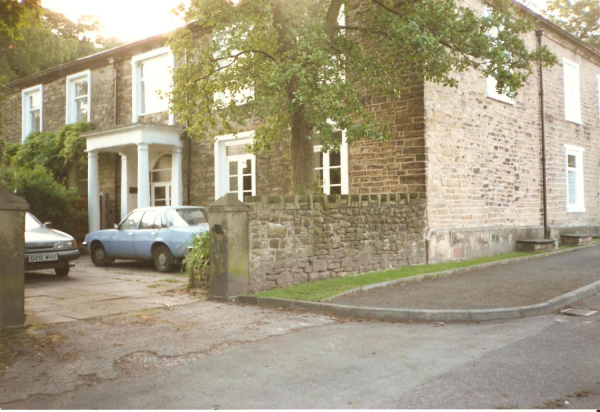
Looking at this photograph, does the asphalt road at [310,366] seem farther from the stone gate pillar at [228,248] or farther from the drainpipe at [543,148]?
the drainpipe at [543,148]

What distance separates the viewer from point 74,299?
9352mm

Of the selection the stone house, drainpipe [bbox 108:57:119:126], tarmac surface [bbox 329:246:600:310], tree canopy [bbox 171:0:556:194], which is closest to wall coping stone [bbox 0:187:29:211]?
the stone house

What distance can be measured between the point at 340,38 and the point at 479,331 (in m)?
7.11

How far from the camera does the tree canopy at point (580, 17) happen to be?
3178cm

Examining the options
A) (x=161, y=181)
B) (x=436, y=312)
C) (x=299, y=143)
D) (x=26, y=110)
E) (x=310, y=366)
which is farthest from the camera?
(x=26, y=110)

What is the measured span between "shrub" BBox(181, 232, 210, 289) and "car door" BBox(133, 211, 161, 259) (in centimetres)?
303

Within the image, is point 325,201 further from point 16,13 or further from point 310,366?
point 16,13

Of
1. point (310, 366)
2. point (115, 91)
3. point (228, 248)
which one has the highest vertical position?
point (115, 91)

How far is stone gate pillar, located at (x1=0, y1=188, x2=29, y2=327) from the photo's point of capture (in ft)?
22.2

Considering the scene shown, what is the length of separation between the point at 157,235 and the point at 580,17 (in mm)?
29734

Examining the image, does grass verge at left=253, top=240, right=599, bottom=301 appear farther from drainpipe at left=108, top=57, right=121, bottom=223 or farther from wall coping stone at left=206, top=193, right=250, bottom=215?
drainpipe at left=108, top=57, right=121, bottom=223

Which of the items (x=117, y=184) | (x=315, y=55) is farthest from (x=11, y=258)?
(x=117, y=184)

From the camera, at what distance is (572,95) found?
67.2ft

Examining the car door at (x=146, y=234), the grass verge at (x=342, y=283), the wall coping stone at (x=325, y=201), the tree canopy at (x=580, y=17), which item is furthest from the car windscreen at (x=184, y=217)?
the tree canopy at (x=580, y=17)
